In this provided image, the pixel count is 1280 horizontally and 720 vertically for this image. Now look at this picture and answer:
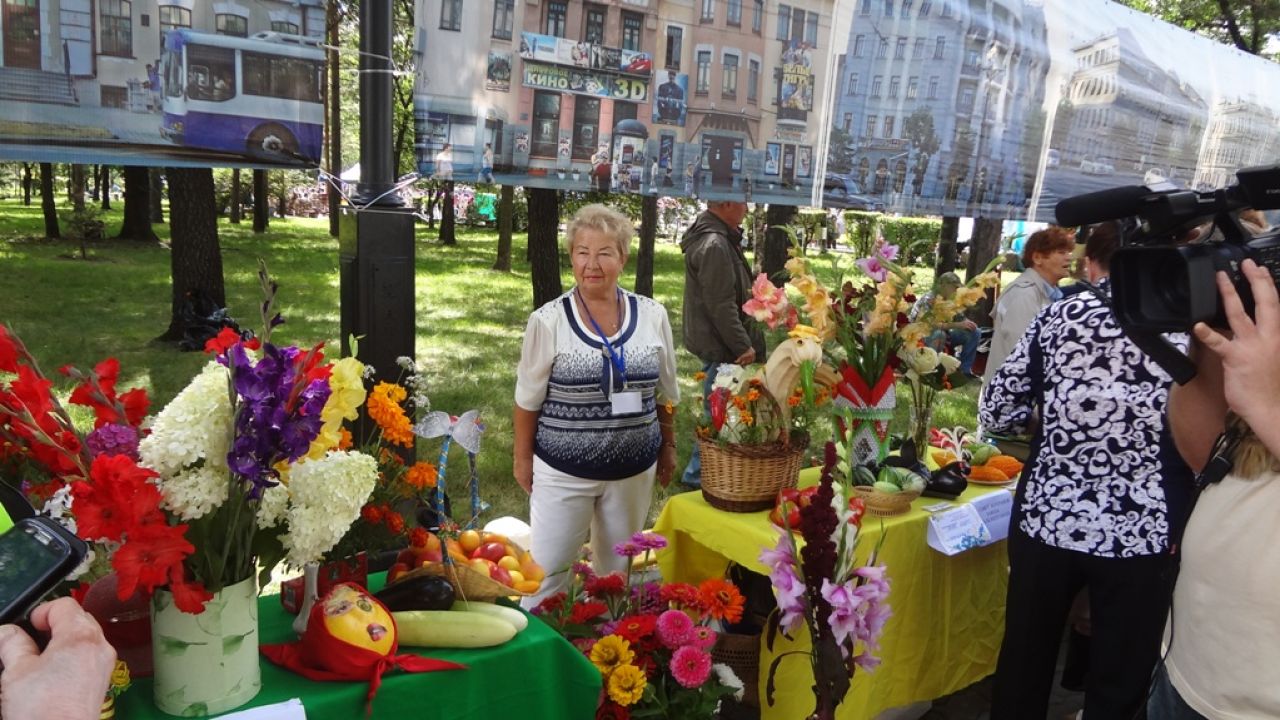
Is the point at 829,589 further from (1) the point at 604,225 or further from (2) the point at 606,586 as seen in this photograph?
(1) the point at 604,225

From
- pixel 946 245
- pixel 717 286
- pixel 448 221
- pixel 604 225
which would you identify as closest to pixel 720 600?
pixel 604 225

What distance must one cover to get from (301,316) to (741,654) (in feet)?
30.1

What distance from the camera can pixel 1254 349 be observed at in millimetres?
1265

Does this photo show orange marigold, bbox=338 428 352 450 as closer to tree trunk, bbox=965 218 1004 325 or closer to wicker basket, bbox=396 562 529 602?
wicker basket, bbox=396 562 529 602

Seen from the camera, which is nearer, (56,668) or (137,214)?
(56,668)

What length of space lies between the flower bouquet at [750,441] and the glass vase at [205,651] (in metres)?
1.48

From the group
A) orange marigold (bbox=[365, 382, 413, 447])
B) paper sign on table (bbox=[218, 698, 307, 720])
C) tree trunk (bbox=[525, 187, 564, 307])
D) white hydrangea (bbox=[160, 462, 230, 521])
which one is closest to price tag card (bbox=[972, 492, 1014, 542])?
orange marigold (bbox=[365, 382, 413, 447])

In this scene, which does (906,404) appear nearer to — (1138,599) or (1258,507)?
(1138,599)

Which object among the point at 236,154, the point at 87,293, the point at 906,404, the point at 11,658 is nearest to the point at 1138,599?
the point at 11,658

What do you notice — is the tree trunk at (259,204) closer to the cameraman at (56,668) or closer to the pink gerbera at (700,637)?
the pink gerbera at (700,637)

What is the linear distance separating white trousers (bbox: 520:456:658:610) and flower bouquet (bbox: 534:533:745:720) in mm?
537

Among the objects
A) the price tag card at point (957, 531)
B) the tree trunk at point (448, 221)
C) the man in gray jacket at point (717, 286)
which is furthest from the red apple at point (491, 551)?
the tree trunk at point (448, 221)

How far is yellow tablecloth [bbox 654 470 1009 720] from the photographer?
2555 mm

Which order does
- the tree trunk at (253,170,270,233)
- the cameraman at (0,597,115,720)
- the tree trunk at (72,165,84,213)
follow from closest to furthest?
the cameraman at (0,597,115,720) < the tree trunk at (72,165,84,213) < the tree trunk at (253,170,270,233)
